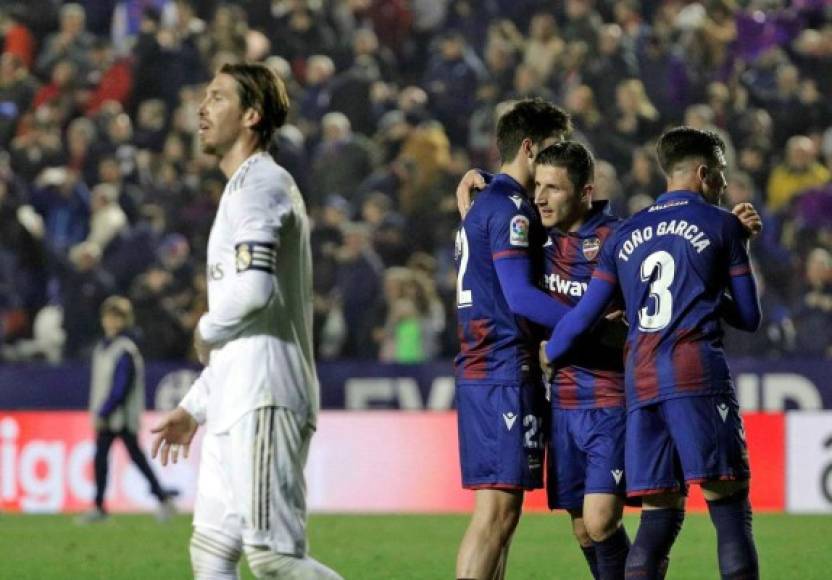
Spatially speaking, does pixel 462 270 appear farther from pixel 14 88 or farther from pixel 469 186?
pixel 14 88

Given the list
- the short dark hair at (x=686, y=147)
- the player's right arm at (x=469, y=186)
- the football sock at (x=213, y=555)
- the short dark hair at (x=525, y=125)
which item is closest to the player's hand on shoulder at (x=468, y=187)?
the player's right arm at (x=469, y=186)

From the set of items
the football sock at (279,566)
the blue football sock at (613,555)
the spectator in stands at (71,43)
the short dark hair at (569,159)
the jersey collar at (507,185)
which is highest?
the spectator in stands at (71,43)

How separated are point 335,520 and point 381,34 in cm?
728

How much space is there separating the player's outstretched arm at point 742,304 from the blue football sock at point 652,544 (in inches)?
29.5

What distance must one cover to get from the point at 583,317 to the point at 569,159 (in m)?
0.66

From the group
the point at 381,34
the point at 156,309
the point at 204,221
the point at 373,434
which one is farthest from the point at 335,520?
the point at 381,34

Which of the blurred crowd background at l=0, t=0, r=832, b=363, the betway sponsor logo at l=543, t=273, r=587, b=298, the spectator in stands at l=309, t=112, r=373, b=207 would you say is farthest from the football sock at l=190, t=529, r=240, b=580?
the spectator in stands at l=309, t=112, r=373, b=207

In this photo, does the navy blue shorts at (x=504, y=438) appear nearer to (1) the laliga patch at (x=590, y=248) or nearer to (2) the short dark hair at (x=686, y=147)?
(1) the laliga patch at (x=590, y=248)

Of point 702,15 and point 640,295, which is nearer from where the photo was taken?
point 640,295

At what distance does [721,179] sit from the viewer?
651 centimetres

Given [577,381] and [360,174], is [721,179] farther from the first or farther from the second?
[360,174]

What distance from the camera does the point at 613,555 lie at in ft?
21.6

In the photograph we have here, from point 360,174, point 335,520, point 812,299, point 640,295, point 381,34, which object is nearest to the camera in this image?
point 640,295

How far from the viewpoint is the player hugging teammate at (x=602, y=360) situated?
6.20 meters
